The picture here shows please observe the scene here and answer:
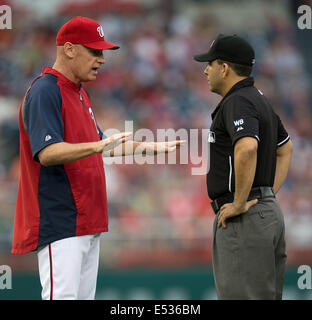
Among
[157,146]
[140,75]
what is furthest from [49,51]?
[157,146]

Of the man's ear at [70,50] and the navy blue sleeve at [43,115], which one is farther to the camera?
the man's ear at [70,50]

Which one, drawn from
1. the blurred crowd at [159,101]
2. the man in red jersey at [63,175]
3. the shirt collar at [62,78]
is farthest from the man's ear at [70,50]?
the blurred crowd at [159,101]

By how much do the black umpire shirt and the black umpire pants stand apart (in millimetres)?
174

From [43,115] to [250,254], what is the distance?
130 cm

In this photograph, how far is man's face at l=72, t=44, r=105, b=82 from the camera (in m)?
3.36

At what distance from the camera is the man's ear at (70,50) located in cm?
334

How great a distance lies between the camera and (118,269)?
7.39 metres

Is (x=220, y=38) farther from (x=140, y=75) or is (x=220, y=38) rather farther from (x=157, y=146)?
(x=140, y=75)

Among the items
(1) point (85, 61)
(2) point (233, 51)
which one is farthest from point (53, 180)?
(2) point (233, 51)

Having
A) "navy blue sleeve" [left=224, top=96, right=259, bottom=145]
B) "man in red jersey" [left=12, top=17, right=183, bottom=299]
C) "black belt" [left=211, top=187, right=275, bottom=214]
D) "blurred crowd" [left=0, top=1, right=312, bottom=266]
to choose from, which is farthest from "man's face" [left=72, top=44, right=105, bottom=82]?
"blurred crowd" [left=0, top=1, right=312, bottom=266]

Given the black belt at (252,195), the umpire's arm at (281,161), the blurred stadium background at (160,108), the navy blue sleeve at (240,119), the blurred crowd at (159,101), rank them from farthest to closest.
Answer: the blurred crowd at (159,101), the blurred stadium background at (160,108), the umpire's arm at (281,161), the black belt at (252,195), the navy blue sleeve at (240,119)

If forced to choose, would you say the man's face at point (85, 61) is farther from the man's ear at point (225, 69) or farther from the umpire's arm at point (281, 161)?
the umpire's arm at point (281, 161)

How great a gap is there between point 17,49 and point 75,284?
26.1 feet

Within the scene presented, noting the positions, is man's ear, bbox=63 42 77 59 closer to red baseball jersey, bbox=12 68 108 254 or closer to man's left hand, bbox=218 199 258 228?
red baseball jersey, bbox=12 68 108 254
